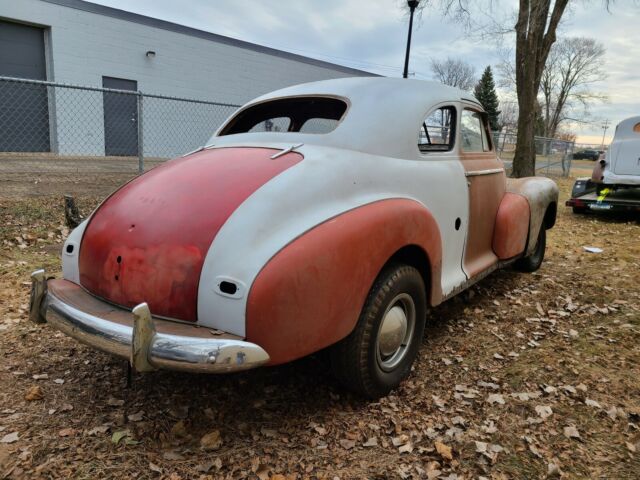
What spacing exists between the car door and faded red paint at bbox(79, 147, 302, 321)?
1641 mm

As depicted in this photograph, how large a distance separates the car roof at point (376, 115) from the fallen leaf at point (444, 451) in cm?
159

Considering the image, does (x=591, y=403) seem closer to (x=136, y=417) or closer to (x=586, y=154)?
Result: (x=136, y=417)

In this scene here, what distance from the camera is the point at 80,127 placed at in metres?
14.8

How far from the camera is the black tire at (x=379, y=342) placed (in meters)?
2.33

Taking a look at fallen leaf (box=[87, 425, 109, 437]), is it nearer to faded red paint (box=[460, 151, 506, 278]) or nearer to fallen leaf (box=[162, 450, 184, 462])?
fallen leaf (box=[162, 450, 184, 462])

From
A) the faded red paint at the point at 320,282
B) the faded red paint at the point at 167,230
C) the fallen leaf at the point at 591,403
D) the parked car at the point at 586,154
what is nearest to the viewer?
the faded red paint at the point at 320,282

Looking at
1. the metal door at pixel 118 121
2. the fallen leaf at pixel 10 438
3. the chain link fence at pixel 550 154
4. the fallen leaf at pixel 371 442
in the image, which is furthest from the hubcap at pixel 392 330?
the chain link fence at pixel 550 154

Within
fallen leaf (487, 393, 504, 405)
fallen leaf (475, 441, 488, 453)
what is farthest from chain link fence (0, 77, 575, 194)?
fallen leaf (475, 441, 488, 453)

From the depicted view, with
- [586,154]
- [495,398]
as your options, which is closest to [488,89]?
[586,154]

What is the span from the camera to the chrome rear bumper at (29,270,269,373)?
1.81 m

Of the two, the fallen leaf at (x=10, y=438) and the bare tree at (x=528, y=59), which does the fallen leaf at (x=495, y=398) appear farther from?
Answer: the bare tree at (x=528, y=59)

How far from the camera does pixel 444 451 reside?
7.28 ft

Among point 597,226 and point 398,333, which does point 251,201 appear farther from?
point 597,226

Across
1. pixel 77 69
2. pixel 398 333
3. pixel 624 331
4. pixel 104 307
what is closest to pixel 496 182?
pixel 624 331
